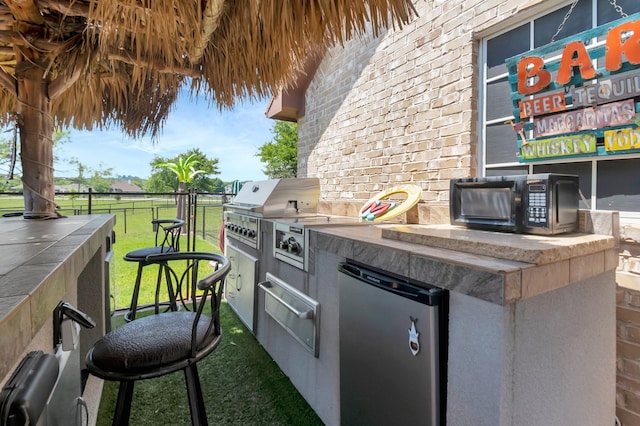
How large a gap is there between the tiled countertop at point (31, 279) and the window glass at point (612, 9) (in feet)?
8.83

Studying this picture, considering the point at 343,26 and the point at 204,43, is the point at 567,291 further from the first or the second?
the point at 204,43

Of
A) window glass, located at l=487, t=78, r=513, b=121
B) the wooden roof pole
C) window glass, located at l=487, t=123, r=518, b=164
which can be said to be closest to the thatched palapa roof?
the wooden roof pole

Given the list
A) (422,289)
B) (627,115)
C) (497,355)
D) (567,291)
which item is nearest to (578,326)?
(567,291)

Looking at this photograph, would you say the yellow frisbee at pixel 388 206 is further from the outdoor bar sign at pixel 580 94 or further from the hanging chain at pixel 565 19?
the hanging chain at pixel 565 19

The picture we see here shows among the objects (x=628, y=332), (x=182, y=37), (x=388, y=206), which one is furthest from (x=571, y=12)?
(x=182, y=37)

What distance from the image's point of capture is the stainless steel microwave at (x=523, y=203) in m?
1.27

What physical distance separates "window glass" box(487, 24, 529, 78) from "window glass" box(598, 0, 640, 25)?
395mm

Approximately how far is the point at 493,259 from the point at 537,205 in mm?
461

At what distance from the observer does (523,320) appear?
3.16 ft

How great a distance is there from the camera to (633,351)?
1.50 metres

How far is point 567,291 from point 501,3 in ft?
6.71

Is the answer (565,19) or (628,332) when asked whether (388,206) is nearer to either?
(628,332)

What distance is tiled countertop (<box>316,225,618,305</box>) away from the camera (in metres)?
0.91

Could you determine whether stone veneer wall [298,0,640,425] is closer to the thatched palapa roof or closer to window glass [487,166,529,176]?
window glass [487,166,529,176]
